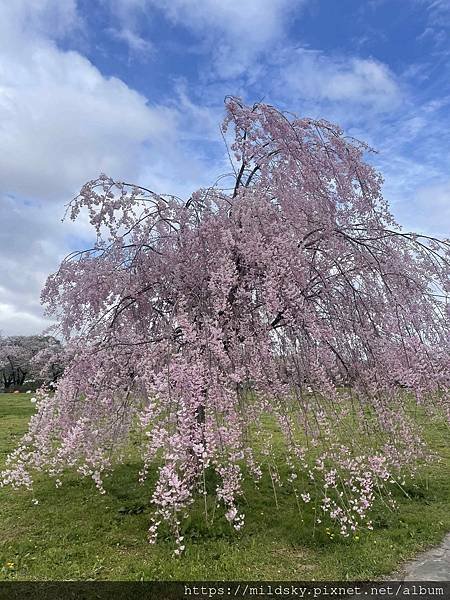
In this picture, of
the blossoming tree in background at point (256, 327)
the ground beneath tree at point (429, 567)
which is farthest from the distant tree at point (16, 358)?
the ground beneath tree at point (429, 567)

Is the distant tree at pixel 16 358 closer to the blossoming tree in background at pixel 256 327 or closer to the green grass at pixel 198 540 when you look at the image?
the green grass at pixel 198 540

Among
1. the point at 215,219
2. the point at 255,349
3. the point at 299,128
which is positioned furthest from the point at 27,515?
the point at 299,128

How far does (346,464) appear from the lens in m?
5.09

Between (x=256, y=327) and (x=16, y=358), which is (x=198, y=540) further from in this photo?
(x=16, y=358)

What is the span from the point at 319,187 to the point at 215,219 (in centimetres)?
Answer: 142

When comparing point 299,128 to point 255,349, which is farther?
point 299,128

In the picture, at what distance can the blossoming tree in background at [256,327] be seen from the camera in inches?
187

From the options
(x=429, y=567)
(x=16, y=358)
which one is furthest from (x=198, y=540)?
(x=16, y=358)

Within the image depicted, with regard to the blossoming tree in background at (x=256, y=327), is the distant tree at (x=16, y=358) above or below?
above

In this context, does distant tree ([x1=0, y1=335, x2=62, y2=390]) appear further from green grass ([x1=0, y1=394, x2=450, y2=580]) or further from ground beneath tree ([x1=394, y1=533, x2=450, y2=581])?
ground beneath tree ([x1=394, y1=533, x2=450, y2=581])

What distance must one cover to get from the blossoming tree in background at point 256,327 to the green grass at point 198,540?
1.06 ft

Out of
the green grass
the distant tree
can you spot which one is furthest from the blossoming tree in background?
the distant tree

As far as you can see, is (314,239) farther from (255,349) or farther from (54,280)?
(54,280)

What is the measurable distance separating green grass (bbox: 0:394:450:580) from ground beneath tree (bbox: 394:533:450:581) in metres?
0.12
